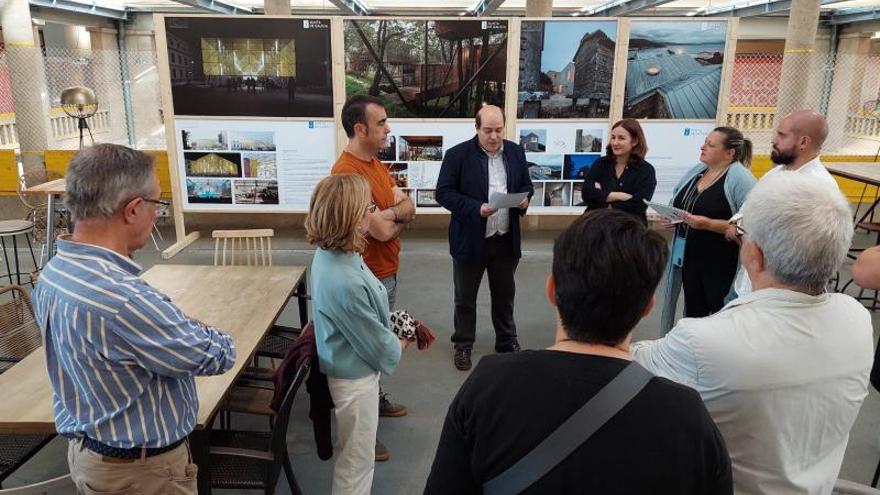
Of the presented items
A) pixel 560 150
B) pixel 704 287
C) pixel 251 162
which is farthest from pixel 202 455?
pixel 560 150

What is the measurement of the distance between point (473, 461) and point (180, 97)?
5.54 metres

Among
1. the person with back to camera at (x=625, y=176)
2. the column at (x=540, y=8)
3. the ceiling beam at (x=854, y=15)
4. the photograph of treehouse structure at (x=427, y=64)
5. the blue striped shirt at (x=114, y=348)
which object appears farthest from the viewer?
the ceiling beam at (x=854, y=15)

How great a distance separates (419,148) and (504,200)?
272 centimetres

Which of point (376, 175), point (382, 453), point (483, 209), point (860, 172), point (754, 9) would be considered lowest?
point (382, 453)

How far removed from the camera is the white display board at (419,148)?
571cm

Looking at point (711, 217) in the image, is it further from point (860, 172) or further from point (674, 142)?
point (860, 172)

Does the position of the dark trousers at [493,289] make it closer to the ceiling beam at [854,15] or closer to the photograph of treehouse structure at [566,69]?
the photograph of treehouse structure at [566,69]

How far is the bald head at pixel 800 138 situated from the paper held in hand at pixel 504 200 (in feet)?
4.39

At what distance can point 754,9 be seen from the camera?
12898 millimetres

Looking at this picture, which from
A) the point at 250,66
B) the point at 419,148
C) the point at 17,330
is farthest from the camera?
the point at 419,148

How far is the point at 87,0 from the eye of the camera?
11.2 meters

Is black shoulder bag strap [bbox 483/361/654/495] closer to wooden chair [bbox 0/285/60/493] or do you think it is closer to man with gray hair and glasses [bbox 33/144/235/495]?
man with gray hair and glasses [bbox 33/144/235/495]

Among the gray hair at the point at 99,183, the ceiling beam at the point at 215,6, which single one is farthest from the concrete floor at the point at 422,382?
the ceiling beam at the point at 215,6

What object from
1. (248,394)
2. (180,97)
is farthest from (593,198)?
(180,97)
